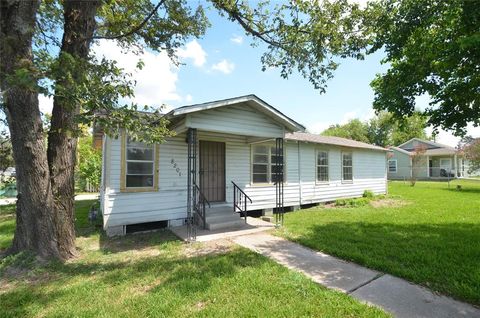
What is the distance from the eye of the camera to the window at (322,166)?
39.1 ft

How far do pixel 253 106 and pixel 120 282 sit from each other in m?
5.41

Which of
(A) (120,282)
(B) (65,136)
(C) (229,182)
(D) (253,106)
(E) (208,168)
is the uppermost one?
(D) (253,106)

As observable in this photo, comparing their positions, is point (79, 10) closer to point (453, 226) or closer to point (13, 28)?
point (13, 28)

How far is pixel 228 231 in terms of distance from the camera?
7211 millimetres

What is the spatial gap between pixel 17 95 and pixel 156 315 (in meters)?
Result: 4.39

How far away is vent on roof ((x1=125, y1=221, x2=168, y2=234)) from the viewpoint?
7.57 metres

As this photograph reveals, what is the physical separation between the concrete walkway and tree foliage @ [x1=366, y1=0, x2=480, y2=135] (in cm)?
413

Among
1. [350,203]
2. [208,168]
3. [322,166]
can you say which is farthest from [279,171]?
[350,203]

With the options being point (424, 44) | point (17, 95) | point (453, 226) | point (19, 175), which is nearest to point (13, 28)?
point (17, 95)

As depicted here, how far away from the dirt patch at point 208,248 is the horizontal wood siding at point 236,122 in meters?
2.81

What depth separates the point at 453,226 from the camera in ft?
24.9

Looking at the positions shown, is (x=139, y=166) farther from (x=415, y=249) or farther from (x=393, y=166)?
(x=393, y=166)

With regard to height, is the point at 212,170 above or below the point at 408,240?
above

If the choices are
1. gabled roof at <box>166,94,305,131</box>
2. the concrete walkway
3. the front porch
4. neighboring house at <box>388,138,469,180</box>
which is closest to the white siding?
gabled roof at <box>166,94,305,131</box>
